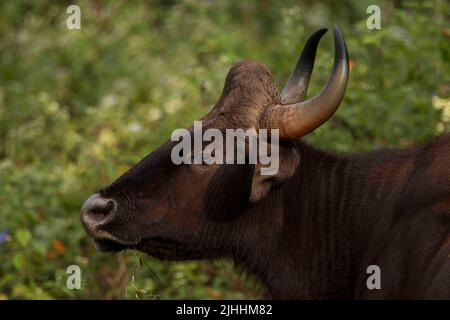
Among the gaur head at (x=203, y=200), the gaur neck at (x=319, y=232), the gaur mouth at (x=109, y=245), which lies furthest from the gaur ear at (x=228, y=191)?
the gaur mouth at (x=109, y=245)

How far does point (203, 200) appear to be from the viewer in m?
5.43

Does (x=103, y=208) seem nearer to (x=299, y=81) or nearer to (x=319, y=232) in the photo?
(x=319, y=232)

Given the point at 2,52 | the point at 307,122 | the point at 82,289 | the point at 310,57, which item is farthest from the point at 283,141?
the point at 2,52

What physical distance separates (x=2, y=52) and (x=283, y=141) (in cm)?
706

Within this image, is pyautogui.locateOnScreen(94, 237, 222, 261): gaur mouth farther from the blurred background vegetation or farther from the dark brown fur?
the blurred background vegetation

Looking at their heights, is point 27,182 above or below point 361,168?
below

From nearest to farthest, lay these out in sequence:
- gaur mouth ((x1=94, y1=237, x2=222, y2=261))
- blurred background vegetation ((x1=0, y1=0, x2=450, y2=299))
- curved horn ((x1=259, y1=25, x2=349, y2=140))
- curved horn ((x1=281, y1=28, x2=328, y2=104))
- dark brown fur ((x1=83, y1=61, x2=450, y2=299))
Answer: curved horn ((x1=259, y1=25, x2=349, y2=140)), dark brown fur ((x1=83, y1=61, x2=450, y2=299)), gaur mouth ((x1=94, y1=237, x2=222, y2=261)), curved horn ((x1=281, y1=28, x2=328, y2=104)), blurred background vegetation ((x1=0, y1=0, x2=450, y2=299))

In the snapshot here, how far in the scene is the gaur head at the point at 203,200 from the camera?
537 centimetres

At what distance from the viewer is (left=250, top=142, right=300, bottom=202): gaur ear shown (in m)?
5.38

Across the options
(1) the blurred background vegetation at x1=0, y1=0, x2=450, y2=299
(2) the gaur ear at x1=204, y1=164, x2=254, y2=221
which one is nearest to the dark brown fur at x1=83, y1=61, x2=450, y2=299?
(2) the gaur ear at x1=204, y1=164, x2=254, y2=221

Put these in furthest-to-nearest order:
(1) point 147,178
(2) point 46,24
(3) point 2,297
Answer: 1. (2) point 46,24
2. (3) point 2,297
3. (1) point 147,178

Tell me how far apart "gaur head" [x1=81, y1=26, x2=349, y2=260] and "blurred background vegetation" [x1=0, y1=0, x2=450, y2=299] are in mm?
441

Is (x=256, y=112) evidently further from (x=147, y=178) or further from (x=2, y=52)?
(x=2, y=52)

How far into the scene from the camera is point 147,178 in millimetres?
5379
